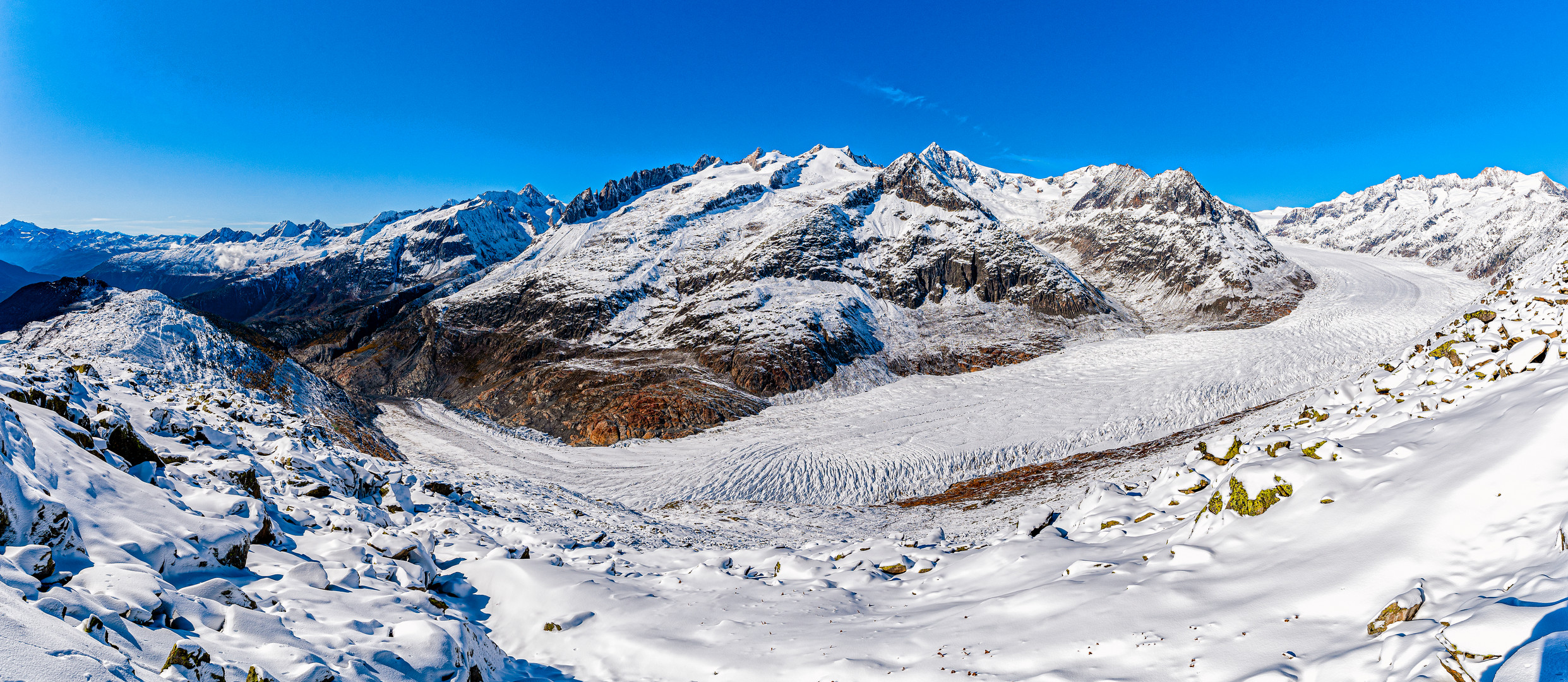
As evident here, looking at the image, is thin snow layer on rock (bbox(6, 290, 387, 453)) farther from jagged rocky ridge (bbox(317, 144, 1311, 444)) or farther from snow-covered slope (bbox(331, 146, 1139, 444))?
jagged rocky ridge (bbox(317, 144, 1311, 444))

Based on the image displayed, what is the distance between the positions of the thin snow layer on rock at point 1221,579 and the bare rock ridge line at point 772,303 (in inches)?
1768

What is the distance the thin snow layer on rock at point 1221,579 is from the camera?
6.05m

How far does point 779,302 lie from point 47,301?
7468 centimetres

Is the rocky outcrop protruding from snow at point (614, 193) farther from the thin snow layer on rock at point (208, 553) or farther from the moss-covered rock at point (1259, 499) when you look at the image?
the moss-covered rock at point (1259, 499)

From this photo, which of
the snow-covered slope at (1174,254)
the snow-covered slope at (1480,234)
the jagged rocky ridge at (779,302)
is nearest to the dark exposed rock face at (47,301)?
the jagged rocky ridge at (779,302)

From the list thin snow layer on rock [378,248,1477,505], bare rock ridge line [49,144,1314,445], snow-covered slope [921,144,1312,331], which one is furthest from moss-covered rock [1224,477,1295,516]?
snow-covered slope [921,144,1312,331]

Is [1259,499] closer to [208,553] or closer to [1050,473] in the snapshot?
[208,553]

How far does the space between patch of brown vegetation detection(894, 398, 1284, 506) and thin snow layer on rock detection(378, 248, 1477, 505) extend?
1.52 m

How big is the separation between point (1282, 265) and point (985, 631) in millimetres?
128534

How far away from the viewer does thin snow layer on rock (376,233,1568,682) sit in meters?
6.05

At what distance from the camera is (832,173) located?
167 m

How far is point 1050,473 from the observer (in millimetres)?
37188

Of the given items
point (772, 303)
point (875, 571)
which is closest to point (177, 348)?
point (875, 571)

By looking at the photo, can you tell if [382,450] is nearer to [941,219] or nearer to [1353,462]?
[1353,462]
